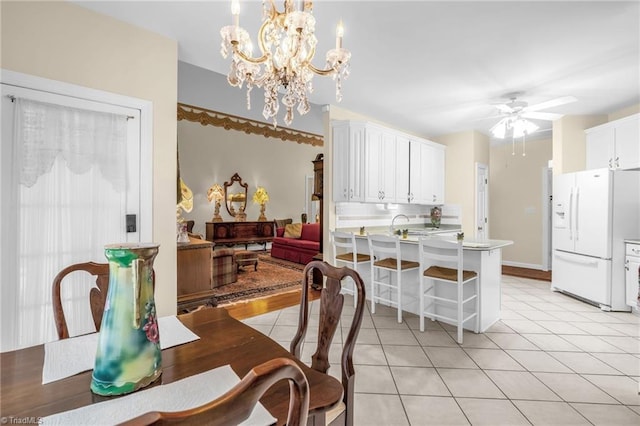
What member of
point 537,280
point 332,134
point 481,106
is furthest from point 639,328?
point 332,134

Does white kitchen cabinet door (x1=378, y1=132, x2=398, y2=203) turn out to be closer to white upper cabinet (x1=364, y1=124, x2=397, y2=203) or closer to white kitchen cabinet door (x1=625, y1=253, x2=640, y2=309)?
white upper cabinet (x1=364, y1=124, x2=397, y2=203)

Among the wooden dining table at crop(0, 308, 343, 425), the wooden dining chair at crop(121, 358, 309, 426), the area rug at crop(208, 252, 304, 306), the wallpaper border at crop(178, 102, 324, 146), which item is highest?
the wallpaper border at crop(178, 102, 324, 146)

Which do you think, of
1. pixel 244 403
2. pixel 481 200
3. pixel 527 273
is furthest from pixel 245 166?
pixel 244 403

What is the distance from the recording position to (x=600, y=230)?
3650mm

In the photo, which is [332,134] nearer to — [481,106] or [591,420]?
[481,106]

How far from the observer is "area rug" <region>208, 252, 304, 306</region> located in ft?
13.9

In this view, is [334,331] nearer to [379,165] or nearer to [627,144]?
[379,165]

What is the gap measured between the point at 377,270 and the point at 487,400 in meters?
2.04

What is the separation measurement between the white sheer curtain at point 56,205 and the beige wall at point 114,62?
0.82 ft

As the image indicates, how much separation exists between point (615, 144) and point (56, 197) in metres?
6.20

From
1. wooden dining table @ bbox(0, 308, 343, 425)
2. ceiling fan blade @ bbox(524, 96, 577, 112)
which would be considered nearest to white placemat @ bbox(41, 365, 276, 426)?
wooden dining table @ bbox(0, 308, 343, 425)

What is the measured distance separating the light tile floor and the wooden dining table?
3.42ft

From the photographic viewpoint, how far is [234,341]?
122 centimetres

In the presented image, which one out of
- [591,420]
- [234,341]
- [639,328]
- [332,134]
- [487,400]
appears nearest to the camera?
[234,341]
